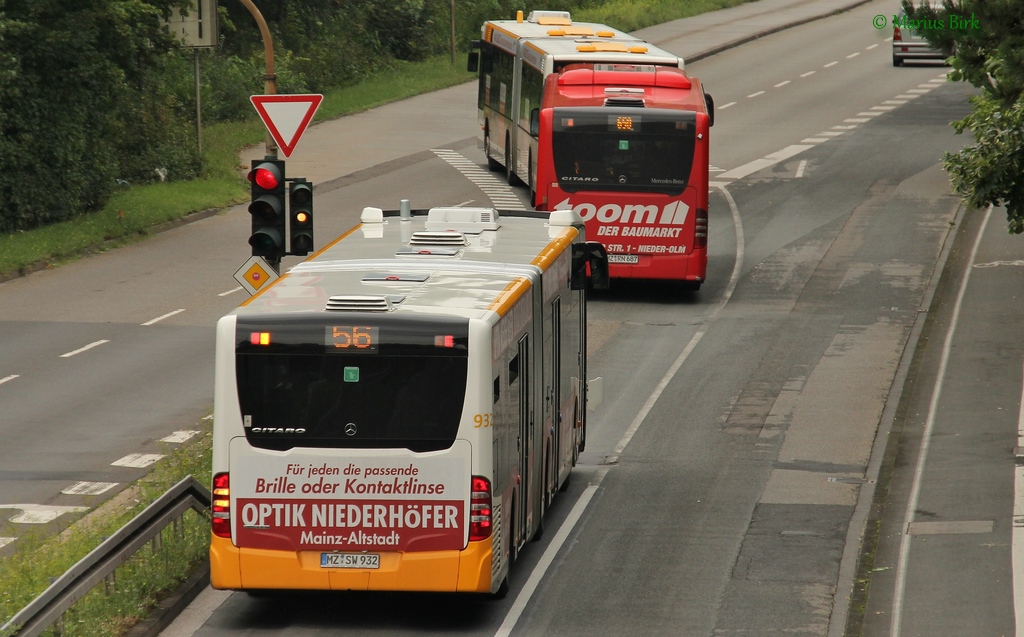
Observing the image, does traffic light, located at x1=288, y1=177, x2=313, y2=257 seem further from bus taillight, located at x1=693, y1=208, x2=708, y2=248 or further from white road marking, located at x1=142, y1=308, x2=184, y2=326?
bus taillight, located at x1=693, y1=208, x2=708, y2=248

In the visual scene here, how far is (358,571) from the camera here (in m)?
11.8

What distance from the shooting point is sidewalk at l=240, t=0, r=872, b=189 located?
138 ft

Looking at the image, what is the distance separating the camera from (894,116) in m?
47.6

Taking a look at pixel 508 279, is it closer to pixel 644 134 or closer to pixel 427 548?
pixel 427 548

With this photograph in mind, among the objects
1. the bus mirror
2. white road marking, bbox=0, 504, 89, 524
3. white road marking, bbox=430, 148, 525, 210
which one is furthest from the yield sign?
white road marking, bbox=430, 148, 525, 210

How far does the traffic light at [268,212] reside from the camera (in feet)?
49.2

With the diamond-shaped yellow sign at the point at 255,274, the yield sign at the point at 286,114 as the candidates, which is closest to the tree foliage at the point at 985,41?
the yield sign at the point at 286,114

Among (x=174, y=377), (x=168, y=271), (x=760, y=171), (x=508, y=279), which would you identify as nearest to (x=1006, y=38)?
(x=508, y=279)

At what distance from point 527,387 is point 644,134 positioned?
14.3 meters

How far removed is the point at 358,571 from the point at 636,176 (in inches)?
638

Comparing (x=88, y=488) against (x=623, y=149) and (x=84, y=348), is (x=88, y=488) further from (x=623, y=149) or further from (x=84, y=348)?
(x=623, y=149)

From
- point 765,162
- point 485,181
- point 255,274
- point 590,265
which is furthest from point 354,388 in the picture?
point 765,162

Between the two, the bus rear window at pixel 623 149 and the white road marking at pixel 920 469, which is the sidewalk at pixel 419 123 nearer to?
the bus rear window at pixel 623 149

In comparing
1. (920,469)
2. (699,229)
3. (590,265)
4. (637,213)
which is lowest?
(920,469)
